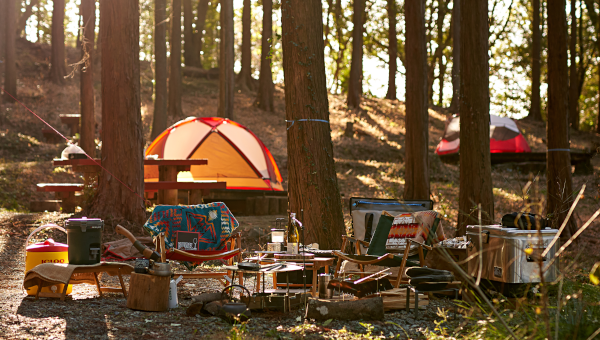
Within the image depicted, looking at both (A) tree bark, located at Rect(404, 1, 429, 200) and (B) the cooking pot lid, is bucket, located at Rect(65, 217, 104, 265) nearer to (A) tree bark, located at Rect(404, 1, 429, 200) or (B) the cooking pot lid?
(B) the cooking pot lid

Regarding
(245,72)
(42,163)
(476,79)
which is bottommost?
(42,163)

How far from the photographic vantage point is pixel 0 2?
17828 mm

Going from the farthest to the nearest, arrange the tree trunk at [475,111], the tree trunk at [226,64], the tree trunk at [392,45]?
the tree trunk at [392,45]
the tree trunk at [226,64]
the tree trunk at [475,111]

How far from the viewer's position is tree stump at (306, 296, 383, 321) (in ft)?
13.0

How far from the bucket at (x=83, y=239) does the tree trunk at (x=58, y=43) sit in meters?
15.4

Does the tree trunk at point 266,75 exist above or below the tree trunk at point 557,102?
above

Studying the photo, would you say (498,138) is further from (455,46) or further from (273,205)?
(273,205)

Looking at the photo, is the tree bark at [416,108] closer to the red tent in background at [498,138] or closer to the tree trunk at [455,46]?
the tree trunk at [455,46]

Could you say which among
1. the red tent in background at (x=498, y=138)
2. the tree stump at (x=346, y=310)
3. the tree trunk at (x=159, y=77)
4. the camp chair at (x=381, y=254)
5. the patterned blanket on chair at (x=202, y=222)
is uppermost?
the tree trunk at (x=159, y=77)

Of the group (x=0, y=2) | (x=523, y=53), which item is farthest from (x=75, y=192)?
(x=523, y=53)

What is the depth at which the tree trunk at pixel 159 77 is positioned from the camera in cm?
1487

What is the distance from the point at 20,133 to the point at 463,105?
1221 centimetres

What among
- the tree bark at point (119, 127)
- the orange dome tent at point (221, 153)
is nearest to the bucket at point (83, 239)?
the tree bark at point (119, 127)

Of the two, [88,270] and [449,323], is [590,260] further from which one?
[88,270]
